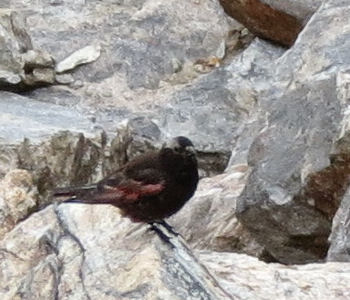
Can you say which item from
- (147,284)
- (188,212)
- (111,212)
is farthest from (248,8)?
(147,284)

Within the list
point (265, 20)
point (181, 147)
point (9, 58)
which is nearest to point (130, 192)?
point (181, 147)

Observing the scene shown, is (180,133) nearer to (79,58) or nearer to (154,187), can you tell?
(79,58)

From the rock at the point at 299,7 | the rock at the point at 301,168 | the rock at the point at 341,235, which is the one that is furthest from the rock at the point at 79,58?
the rock at the point at 341,235

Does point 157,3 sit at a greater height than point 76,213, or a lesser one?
lesser

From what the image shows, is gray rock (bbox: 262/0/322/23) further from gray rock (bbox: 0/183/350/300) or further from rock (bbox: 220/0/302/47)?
gray rock (bbox: 0/183/350/300)

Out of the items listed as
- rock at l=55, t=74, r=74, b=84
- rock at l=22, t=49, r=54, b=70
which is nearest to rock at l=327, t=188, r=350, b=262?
rock at l=22, t=49, r=54, b=70

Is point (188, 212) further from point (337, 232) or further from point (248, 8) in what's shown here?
point (248, 8)
